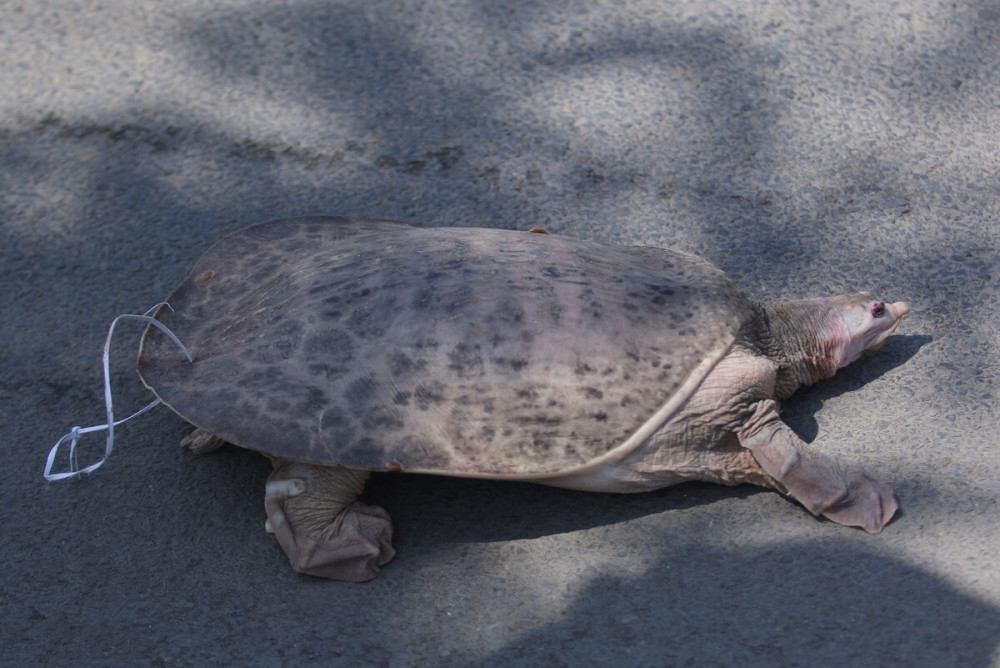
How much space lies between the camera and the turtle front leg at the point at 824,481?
2.55 m

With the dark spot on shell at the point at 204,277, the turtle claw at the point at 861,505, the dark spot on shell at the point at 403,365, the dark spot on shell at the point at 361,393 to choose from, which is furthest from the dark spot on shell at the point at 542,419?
the dark spot on shell at the point at 204,277

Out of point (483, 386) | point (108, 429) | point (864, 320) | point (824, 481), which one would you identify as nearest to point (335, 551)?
point (483, 386)

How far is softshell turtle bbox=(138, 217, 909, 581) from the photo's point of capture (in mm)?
2471

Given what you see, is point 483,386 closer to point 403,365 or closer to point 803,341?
point 403,365

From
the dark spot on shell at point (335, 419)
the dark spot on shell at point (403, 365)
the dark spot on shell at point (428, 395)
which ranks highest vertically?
the dark spot on shell at point (403, 365)

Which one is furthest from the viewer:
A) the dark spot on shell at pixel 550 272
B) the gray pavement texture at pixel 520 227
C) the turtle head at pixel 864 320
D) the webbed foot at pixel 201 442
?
the turtle head at pixel 864 320

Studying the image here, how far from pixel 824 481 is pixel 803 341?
1.82 ft

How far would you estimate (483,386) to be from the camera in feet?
8.18

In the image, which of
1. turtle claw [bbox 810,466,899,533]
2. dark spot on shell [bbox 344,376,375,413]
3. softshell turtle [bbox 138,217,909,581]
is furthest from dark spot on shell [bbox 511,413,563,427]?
turtle claw [bbox 810,466,899,533]

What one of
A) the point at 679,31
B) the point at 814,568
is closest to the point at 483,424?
the point at 814,568

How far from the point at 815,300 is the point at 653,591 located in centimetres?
124

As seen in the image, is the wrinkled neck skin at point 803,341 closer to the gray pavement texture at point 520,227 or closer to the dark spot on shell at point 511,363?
the gray pavement texture at point 520,227

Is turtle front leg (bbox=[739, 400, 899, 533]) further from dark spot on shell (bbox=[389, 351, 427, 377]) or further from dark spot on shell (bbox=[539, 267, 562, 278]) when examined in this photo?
dark spot on shell (bbox=[389, 351, 427, 377])

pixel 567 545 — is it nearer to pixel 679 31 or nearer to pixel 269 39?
pixel 679 31
